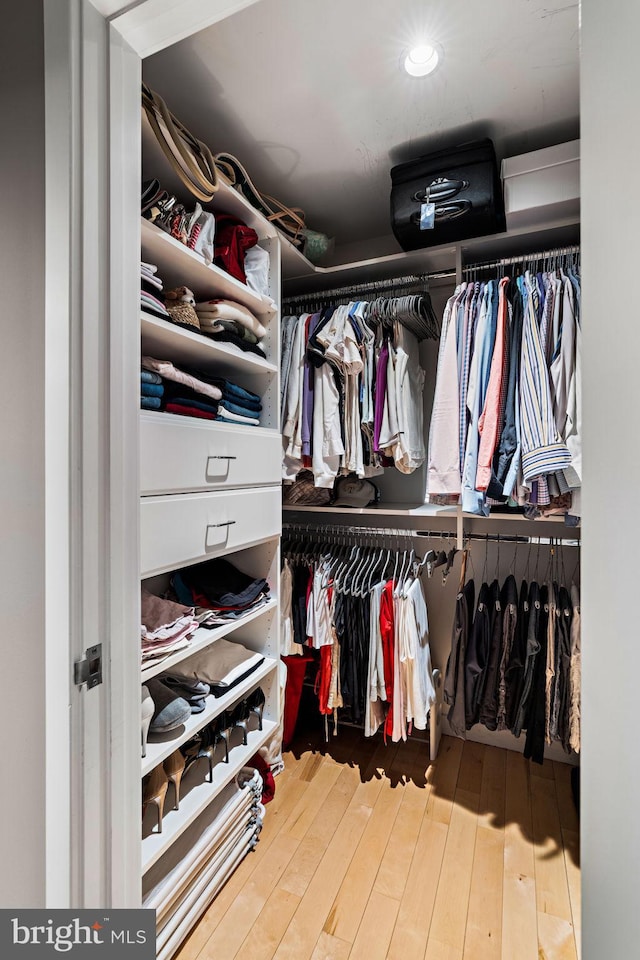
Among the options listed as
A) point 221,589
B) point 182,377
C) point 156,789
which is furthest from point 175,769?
point 182,377

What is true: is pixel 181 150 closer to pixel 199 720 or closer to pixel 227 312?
pixel 227 312

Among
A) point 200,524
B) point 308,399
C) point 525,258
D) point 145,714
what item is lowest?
point 145,714

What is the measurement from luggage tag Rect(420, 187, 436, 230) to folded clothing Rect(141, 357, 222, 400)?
0.94 metres

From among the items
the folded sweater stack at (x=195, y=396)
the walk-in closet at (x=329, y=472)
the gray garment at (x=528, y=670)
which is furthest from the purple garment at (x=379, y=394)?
the gray garment at (x=528, y=670)

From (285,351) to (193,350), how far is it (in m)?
0.58

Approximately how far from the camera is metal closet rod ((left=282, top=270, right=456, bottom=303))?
1.88 meters

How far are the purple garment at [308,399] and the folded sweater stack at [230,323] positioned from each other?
0.27 meters

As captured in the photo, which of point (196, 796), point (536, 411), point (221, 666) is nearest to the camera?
point (196, 796)

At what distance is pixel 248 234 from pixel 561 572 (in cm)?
181

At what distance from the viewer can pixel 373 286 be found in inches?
76.6

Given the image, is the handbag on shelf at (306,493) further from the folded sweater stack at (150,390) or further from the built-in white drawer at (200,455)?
the folded sweater stack at (150,390)

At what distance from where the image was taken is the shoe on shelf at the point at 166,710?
3.87 feet

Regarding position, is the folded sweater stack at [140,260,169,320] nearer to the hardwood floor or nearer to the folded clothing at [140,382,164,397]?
the folded clothing at [140,382,164,397]
